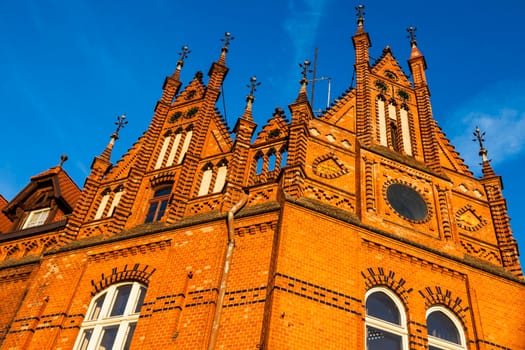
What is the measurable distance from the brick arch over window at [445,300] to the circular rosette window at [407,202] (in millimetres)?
2043

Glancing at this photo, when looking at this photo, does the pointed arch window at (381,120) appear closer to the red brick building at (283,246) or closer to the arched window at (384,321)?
the red brick building at (283,246)

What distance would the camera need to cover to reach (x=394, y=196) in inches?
537

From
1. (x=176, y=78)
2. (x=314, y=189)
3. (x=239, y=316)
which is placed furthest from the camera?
(x=176, y=78)

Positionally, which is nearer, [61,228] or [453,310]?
[453,310]

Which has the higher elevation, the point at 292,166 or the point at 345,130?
the point at 345,130

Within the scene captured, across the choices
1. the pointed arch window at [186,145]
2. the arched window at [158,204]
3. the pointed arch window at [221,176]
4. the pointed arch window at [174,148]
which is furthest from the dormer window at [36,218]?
the pointed arch window at [221,176]

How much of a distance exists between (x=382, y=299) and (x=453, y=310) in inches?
68.1

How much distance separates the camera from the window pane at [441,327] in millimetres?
11633

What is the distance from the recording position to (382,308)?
37.6ft

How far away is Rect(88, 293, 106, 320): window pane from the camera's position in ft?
40.9

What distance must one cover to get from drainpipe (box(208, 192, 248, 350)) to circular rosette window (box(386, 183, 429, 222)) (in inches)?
Answer: 151

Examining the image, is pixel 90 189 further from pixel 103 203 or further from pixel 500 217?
pixel 500 217

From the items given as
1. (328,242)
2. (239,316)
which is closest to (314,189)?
(328,242)

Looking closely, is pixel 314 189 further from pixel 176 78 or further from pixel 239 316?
pixel 176 78
